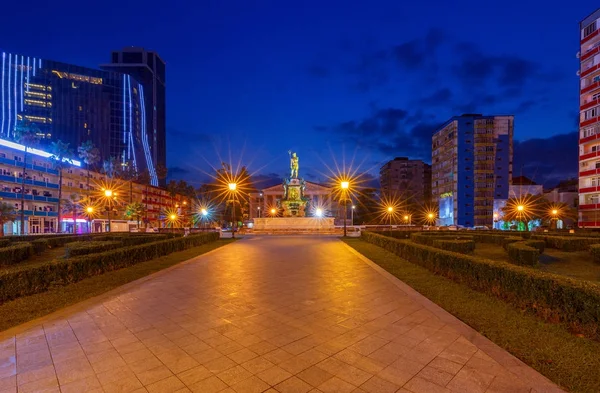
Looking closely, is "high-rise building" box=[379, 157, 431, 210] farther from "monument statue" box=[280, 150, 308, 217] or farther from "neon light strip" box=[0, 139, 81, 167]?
"neon light strip" box=[0, 139, 81, 167]

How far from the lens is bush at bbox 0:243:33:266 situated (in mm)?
12947

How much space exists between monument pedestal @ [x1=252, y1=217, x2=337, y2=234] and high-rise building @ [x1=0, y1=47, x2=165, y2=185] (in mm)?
75898

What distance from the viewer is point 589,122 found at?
4438cm

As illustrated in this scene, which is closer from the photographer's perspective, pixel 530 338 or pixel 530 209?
pixel 530 338

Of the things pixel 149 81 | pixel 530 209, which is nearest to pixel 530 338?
pixel 530 209

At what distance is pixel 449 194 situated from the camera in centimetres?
8825

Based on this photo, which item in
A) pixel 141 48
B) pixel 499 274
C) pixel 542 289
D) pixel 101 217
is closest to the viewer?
pixel 542 289

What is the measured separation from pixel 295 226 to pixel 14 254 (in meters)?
28.9

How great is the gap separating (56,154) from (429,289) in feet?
211

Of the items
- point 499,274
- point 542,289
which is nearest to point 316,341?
point 542,289

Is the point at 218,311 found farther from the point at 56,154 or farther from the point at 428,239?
the point at 56,154

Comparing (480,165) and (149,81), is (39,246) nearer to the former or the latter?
(480,165)

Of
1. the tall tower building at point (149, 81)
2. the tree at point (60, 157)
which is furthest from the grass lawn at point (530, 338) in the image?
the tall tower building at point (149, 81)

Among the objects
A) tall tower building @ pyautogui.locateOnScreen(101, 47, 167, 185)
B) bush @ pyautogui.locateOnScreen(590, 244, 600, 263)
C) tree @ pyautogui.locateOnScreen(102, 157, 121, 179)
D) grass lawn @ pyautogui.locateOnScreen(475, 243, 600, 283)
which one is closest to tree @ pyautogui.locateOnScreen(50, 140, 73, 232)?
tree @ pyautogui.locateOnScreen(102, 157, 121, 179)
